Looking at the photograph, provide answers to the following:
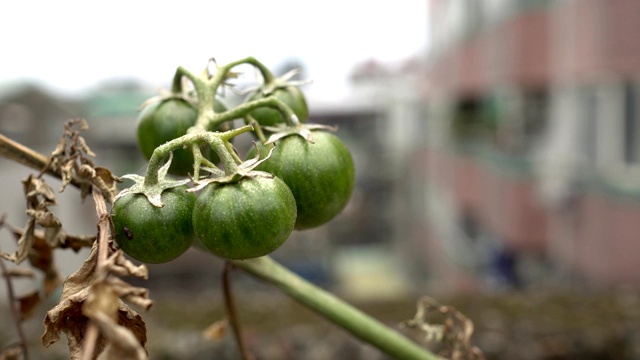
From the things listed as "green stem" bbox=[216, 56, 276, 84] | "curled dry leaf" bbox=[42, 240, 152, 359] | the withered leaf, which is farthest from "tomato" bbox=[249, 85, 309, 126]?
the withered leaf

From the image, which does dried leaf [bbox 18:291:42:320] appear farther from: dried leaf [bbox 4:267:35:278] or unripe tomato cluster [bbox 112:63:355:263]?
unripe tomato cluster [bbox 112:63:355:263]

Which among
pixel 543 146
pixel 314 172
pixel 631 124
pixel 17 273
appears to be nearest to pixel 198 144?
pixel 314 172

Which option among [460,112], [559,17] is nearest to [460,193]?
[460,112]

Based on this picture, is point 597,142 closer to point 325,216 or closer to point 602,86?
point 602,86

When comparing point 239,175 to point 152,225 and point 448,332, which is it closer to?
point 152,225

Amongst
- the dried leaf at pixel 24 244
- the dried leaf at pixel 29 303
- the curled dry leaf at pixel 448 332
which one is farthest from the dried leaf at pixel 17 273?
the curled dry leaf at pixel 448 332

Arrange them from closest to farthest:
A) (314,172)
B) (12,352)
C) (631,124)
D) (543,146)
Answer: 1. (314,172)
2. (12,352)
3. (631,124)
4. (543,146)
